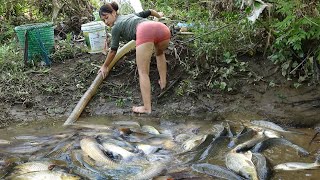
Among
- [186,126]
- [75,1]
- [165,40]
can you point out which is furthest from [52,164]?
[75,1]

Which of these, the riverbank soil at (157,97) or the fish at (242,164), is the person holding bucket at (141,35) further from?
the fish at (242,164)

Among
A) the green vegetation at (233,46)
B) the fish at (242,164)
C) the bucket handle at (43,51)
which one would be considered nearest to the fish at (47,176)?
the fish at (242,164)

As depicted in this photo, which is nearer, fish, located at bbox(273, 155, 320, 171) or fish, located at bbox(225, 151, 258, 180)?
fish, located at bbox(225, 151, 258, 180)

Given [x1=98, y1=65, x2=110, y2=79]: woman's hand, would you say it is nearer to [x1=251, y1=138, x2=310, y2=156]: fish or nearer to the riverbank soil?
the riverbank soil

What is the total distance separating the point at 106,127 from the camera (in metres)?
5.96

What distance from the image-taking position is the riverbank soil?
6.23 meters

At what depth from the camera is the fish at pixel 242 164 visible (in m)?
4.19

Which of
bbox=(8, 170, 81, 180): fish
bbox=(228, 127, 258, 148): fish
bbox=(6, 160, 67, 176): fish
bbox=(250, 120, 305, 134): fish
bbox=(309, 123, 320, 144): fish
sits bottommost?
bbox=(309, 123, 320, 144): fish

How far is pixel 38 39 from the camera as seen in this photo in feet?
25.0

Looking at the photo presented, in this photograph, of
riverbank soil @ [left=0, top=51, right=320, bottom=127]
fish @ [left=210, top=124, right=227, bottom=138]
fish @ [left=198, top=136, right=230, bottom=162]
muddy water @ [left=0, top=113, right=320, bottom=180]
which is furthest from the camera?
riverbank soil @ [left=0, top=51, right=320, bottom=127]

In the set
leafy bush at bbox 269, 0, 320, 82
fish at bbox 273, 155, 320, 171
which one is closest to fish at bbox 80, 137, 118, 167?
fish at bbox 273, 155, 320, 171

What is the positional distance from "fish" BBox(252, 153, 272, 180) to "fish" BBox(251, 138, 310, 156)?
7.7 inches

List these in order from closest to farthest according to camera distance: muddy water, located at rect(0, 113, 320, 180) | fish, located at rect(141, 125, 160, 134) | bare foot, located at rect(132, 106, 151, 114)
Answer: muddy water, located at rect(0, 113, 320, 180), fish, located at rect(141, 125, 160, 134), bare foot, located at rect(132, 106, 151, 114)

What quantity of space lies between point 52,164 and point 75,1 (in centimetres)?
633
